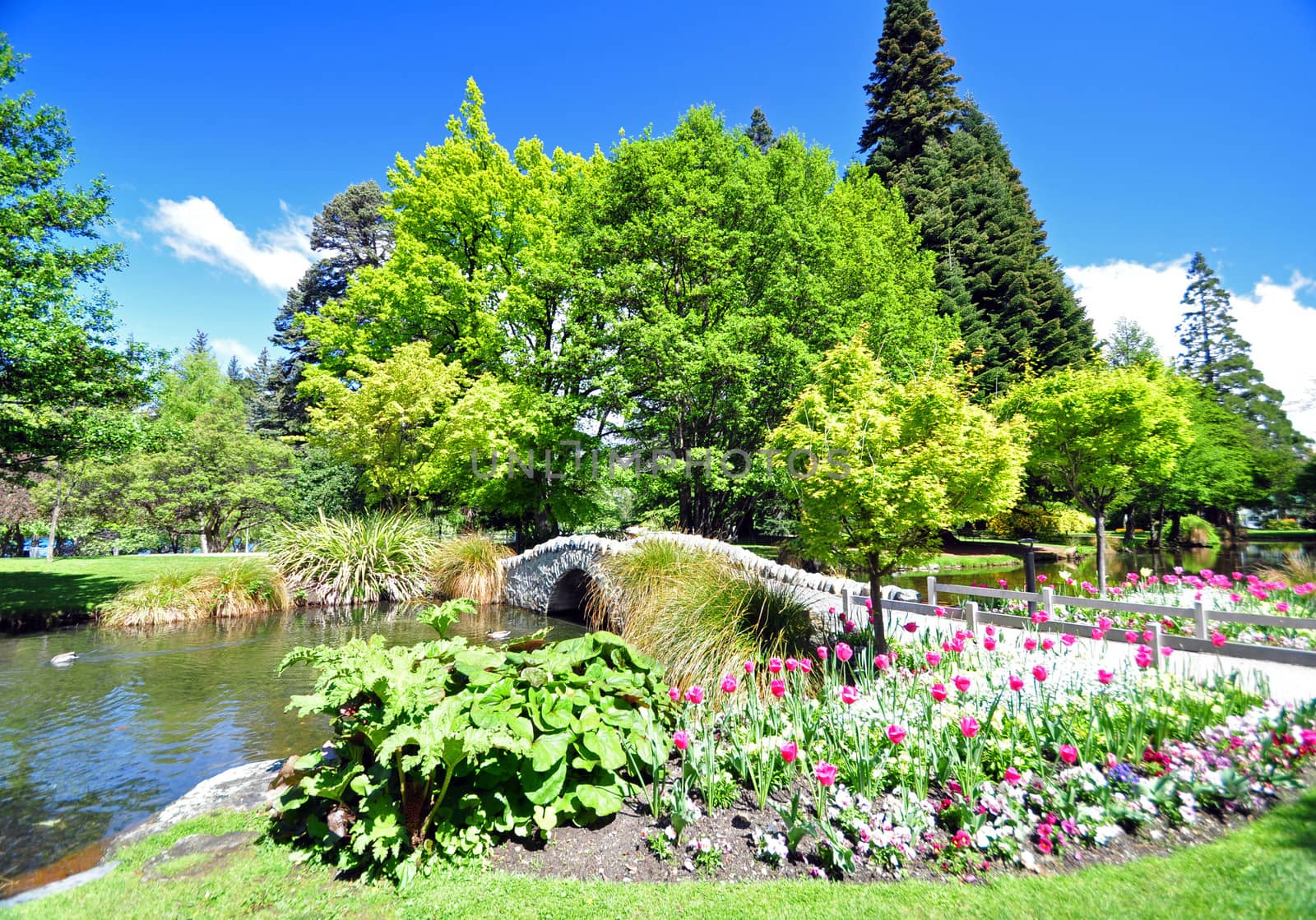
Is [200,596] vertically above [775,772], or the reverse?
[775,772]

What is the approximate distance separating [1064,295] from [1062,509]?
12806 millimetres

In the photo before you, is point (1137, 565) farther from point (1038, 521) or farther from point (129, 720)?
point (129, 720)

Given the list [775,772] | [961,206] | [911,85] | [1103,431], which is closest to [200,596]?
[775,772]

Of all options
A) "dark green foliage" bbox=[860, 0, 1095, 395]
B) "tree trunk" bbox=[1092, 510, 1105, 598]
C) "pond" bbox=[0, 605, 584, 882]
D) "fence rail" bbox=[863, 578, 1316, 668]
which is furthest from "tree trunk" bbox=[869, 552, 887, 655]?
"dark green foliage" bbox=[860, 0, 1095, 395]

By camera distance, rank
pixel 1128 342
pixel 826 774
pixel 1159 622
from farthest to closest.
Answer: pixel 1128 342 < pixel 1159 622 < pixel 826 774

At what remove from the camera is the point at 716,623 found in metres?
6.11

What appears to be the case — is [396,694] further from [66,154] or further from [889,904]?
[66,154]

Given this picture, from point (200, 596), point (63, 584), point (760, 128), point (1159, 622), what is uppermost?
point (760, 128)

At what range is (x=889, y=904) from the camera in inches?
111

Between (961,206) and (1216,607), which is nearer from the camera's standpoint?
(1216,607)

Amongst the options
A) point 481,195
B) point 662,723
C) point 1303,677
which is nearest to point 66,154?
point 481,195

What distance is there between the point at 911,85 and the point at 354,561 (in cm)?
3614

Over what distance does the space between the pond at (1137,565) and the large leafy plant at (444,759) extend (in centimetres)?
1390

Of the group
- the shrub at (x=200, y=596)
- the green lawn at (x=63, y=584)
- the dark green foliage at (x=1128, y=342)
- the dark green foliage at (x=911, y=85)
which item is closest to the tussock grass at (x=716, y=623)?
the shrub at (x=200, y=596)
